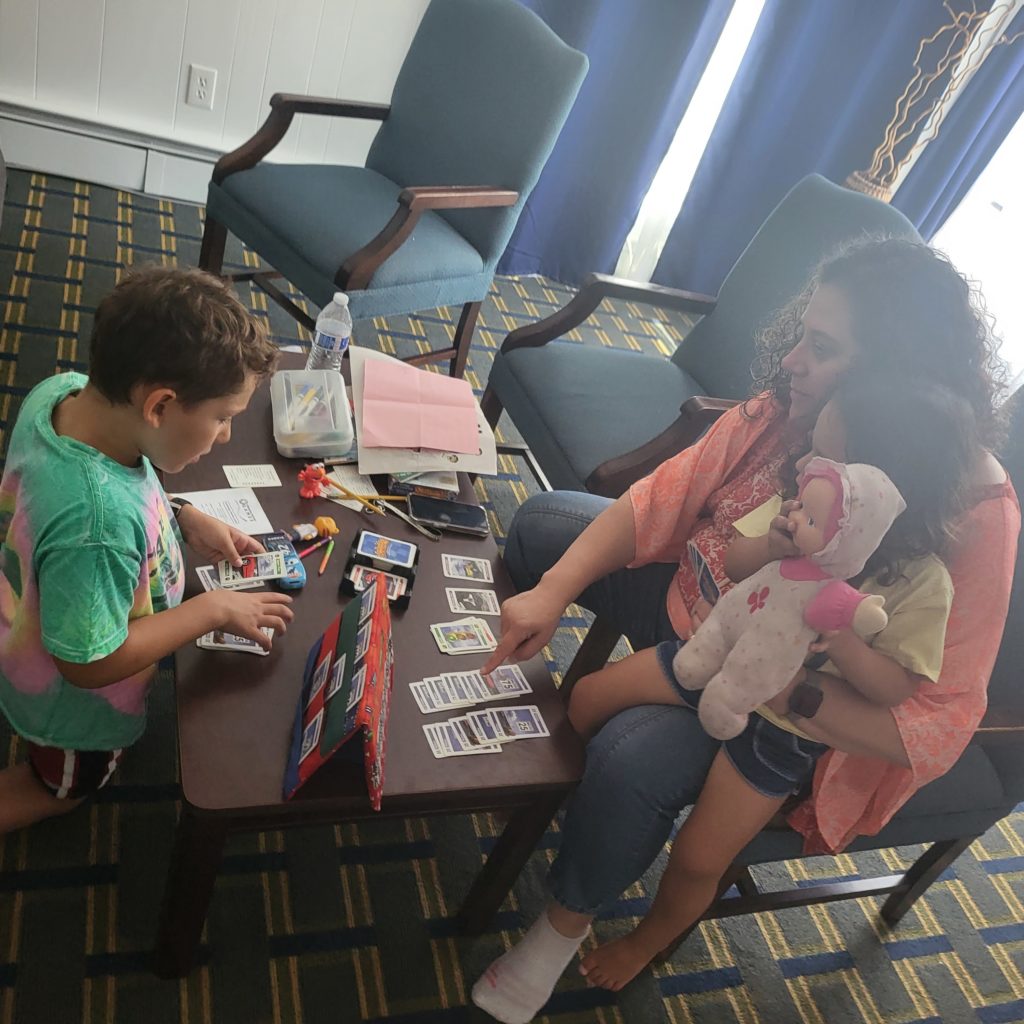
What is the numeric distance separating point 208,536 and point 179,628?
23 cm

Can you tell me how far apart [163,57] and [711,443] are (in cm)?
258

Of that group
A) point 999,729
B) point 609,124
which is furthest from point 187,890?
point 609,124

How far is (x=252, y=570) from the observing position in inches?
56.2

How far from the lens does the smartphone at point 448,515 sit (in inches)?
65.5

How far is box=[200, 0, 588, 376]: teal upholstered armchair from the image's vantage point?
2414 mm

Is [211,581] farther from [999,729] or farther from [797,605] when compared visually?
[999,729]

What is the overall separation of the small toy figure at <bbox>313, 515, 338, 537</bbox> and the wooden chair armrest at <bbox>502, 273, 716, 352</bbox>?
93 cm

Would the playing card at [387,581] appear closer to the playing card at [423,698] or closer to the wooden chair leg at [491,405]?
the playing card at [423,698]

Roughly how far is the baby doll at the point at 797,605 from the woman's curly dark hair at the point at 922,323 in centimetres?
21

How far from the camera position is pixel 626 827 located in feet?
4.52

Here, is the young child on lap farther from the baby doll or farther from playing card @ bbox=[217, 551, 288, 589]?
playing card @ bbox=[217, 551, 288, 589]

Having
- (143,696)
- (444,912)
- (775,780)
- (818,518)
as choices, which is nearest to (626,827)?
(775,780)

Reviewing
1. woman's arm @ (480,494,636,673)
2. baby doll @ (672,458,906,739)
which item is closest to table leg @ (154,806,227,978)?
woman's arm @ (480,494,636,673)

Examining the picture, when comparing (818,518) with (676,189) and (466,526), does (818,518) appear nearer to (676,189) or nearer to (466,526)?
(466,526)
